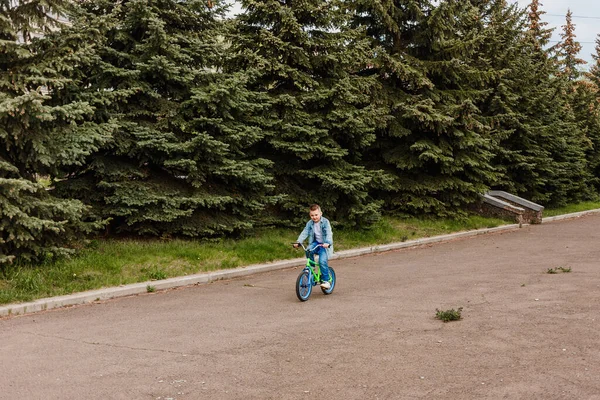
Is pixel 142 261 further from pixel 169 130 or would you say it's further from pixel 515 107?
pixel 515 107

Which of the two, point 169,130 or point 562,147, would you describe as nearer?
point 169,130

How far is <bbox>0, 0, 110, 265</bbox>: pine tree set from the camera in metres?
9.05

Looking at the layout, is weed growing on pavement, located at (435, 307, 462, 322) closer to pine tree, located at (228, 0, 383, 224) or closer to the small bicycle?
the small bicycle

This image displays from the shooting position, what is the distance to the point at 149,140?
38.6ft

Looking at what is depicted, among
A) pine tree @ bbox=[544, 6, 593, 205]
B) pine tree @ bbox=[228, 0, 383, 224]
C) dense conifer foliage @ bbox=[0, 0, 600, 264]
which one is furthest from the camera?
pine tree @ bbox=[544, 6, 593, 205]

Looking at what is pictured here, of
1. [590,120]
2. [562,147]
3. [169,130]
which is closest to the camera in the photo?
[169,130]

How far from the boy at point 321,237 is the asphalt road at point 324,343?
43 cm

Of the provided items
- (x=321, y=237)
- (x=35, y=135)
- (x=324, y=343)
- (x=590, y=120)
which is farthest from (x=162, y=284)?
(x=590, y=120)

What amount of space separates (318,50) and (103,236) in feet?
26.5

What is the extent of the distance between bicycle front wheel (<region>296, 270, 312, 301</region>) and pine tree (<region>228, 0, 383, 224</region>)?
5724mm

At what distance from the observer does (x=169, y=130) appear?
1259 cm

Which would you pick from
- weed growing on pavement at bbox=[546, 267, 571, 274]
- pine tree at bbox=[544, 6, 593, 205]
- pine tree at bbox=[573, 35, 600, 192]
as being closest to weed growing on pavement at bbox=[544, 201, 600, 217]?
pine tree at bbox=[544, 6, 593, 205]

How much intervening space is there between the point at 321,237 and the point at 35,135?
535 centimetres

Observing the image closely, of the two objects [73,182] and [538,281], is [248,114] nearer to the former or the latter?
[73,182]
